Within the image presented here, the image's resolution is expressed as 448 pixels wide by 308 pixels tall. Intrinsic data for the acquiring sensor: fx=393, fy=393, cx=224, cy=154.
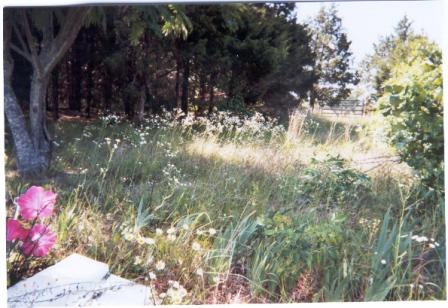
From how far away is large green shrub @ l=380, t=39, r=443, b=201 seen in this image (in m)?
1.71

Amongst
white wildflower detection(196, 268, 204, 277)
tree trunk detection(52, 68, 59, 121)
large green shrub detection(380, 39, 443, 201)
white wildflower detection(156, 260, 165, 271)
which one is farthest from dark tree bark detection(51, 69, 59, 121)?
large green shrub detection(380, 39, 443, 201)

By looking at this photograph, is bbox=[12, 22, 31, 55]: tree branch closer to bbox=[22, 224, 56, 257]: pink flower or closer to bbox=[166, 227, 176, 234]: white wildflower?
bbox=[22, 224, 56, 257]: pink flower

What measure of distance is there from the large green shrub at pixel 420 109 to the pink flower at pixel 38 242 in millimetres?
1581

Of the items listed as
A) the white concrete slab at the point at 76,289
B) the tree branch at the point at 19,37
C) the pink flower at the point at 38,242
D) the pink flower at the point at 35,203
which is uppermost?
the tree branch at the point at 19,37

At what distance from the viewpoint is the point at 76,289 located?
1.63 m

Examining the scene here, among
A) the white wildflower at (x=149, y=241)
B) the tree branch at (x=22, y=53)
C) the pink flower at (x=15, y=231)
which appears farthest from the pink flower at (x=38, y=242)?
the tree branch at (x=22, y=53)

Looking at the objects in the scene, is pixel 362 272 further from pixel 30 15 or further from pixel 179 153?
pixel 30 15

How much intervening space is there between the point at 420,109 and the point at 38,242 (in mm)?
1757

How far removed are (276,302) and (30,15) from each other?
1629mm

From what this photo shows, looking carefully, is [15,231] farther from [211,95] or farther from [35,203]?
[211,95]

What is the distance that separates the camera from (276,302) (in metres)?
1.63

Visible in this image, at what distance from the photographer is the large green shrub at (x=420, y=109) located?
171 cm

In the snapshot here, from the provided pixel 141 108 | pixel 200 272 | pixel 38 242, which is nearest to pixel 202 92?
pixel 141 108

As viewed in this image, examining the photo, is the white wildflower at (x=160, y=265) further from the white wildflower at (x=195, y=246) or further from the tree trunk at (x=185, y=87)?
the tree trunk at (x=185, y=87)
